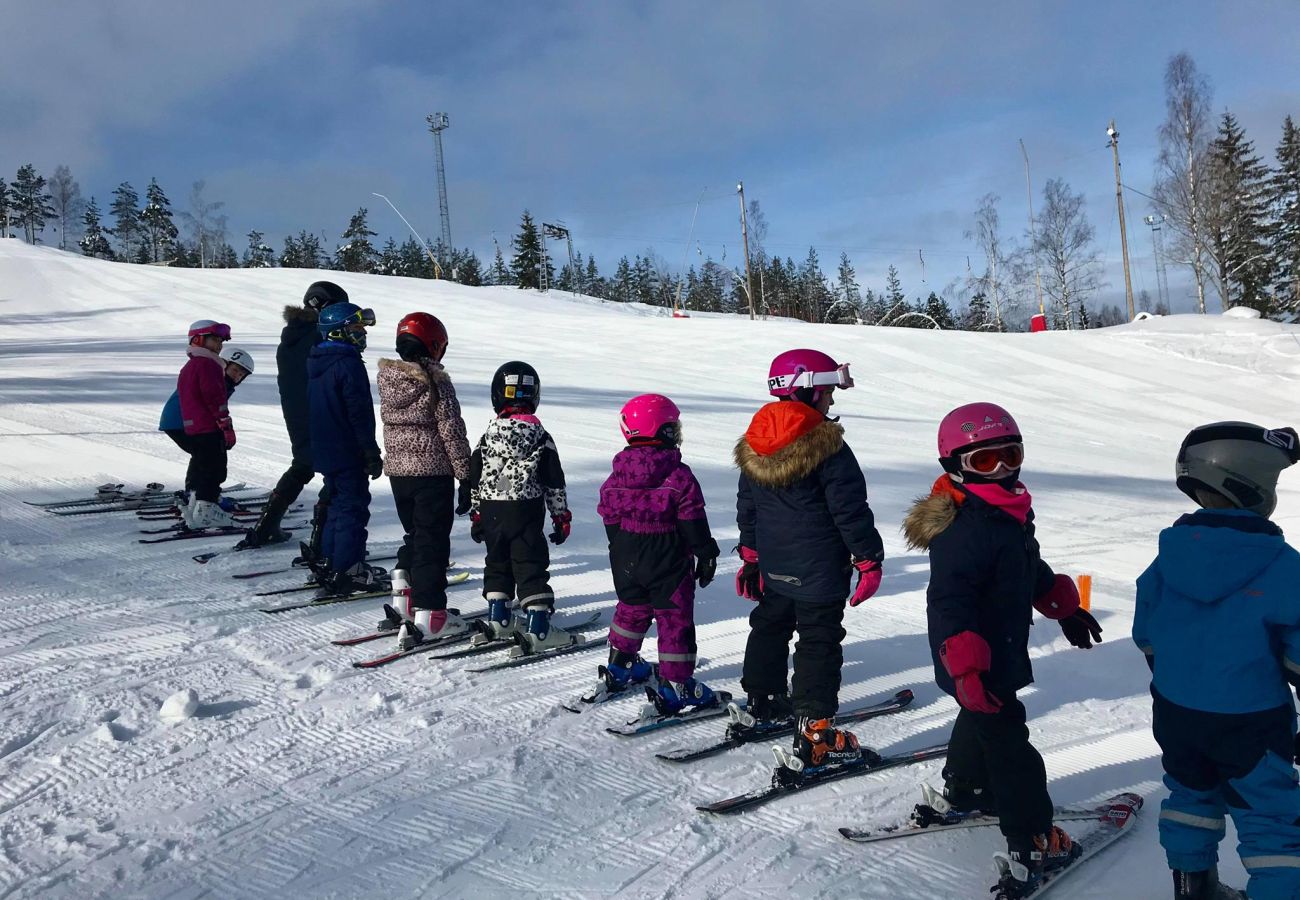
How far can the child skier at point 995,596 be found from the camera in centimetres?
264

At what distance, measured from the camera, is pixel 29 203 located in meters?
77.9

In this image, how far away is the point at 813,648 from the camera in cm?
346

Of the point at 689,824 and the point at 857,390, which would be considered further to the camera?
the point at 857,390

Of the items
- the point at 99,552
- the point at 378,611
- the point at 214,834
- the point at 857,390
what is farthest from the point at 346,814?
the point at 857,390

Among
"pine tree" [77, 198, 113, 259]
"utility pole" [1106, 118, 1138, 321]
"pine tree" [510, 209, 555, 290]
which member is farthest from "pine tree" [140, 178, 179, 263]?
"utility pole" [1106, 118, 1138, 321]

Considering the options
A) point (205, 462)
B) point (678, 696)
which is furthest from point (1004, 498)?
point (205, 462)

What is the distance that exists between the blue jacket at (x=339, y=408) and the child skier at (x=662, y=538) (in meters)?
2.06

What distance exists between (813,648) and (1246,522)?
5.28ft

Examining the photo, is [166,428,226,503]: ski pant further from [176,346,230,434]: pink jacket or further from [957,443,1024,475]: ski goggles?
[957,443,1024,475]: ski goggles

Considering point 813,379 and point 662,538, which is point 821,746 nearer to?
point 662,538

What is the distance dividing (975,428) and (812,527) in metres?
0.92

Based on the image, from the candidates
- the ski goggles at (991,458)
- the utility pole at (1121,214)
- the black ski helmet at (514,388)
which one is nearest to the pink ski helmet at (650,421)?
the black ski helmet at (514,388)

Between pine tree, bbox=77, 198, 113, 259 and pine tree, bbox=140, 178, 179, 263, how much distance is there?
25.4 ft

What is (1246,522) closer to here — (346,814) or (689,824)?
(689,824)
